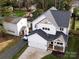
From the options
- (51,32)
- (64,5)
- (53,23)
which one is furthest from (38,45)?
(64,5)

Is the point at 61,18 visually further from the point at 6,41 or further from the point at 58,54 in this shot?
the point at 6,41

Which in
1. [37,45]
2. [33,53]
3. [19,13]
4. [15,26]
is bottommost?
[33,53]

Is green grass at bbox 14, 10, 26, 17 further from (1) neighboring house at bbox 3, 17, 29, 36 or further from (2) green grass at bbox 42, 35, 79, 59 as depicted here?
(2) green grass at bbox 42, 35, 79, 59

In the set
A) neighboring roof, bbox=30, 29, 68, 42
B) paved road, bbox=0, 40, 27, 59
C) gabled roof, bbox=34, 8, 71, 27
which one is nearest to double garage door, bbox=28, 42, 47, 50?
neighboring roof, bbox=30, 29, 68, 42

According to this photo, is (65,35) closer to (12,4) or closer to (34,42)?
(34,42)

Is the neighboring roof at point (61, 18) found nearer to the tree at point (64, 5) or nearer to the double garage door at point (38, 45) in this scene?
the double garage door at point (38, 45)
